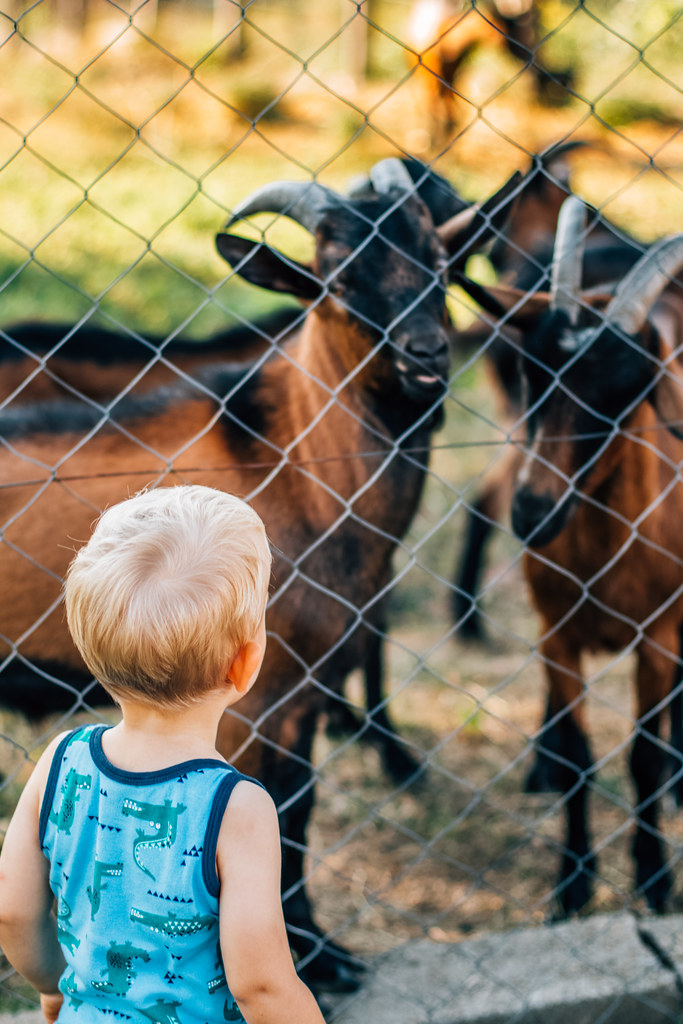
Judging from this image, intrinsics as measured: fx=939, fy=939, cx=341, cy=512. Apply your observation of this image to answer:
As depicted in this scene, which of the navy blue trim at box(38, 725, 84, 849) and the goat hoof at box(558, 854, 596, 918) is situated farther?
the goat hoof at box(558, 854, 596, 918)

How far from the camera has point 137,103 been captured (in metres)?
13.0

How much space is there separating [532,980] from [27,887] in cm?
135

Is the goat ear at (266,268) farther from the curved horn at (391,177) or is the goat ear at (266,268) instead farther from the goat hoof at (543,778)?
the goat hoof at (543,778)

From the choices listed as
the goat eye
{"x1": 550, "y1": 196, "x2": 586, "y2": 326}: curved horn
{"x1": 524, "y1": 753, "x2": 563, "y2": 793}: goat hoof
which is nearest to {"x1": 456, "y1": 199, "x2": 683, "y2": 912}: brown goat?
{"x1": 550, "y1": 196, "x2": 586, "y2": 326}: curved horn

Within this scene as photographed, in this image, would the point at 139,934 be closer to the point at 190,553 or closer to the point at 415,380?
the point at 190,553

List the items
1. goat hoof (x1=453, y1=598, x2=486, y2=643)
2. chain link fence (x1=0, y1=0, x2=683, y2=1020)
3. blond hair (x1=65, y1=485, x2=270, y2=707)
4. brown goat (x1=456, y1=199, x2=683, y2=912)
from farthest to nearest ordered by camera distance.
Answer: goat hoof (x1=453, y1=598, x2=486, y2=643) → brown goat (x1=456, y1=199, x2=683, y2=912) → chain link fence (x1=0, y1=0, x2=683, y2=1020) → blond hair (x1=65, y1=485, x2=270, y2=707)

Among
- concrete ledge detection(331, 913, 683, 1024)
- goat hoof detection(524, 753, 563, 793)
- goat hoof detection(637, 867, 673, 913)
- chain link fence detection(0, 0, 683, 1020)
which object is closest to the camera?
concrete ledge detection(331, 913, 683, 1024)

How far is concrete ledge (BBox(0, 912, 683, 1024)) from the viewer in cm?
208

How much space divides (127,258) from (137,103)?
5.60 m

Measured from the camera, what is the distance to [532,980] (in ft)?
7.03

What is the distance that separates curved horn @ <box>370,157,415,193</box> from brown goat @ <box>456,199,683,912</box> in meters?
0.35

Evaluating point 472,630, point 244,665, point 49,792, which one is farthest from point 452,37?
point 49,792

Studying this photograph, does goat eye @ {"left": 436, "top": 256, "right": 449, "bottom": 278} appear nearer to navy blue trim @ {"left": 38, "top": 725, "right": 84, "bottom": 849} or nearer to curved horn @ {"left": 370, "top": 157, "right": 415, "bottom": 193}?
curved horn @ {"left": 370, "top": 157, "right": 415, "bottom": 193}

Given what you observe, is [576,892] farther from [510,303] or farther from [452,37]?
[452,37]
